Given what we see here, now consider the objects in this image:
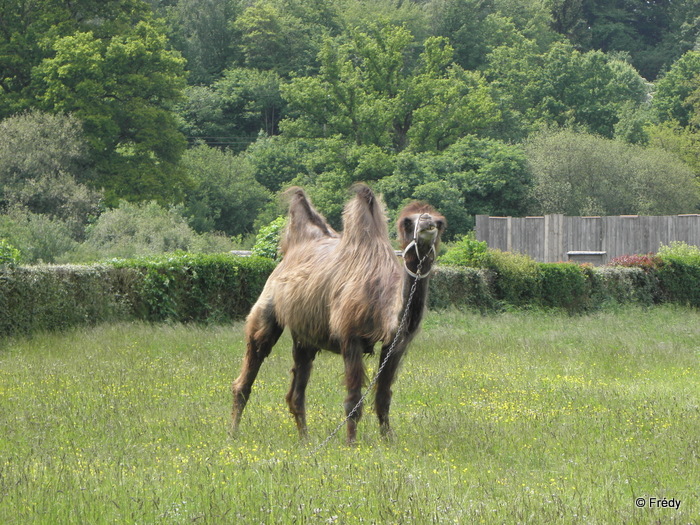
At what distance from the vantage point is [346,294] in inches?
326

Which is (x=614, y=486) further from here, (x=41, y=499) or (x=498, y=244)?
(x=498, y=244)

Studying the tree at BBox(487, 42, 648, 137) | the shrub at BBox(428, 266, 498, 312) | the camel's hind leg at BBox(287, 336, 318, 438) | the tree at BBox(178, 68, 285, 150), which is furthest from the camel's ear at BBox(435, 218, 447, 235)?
the tree at BBox(178, 68, 285, 150)

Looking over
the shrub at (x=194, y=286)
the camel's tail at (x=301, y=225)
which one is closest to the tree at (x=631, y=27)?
the shrub at (x=194, y=286)

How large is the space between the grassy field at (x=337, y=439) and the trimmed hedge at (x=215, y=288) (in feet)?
2.89

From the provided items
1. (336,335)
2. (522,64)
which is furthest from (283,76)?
(336,335)

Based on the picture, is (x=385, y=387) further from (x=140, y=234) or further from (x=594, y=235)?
(x=140, y=234)

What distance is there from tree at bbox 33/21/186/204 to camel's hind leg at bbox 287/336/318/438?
39.5 metres

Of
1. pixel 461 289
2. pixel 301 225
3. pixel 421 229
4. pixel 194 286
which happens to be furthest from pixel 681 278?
pixel 421 229

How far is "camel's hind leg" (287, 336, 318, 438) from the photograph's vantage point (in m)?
9.01

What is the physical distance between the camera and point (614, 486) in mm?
6910

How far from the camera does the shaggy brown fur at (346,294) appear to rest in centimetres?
774

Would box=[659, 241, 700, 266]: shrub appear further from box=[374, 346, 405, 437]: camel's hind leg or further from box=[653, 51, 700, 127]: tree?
box=[653, 51, 700, 127]: tree

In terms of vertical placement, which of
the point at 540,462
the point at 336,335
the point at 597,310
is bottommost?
the point at 597,310

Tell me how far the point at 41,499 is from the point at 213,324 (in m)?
12.6
